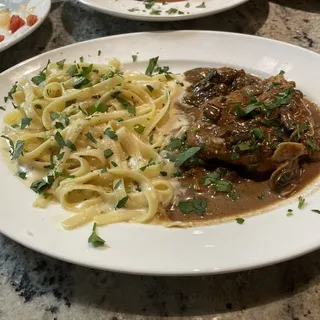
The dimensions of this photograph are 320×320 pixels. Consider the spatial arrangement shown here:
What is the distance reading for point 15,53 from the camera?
5242 mm

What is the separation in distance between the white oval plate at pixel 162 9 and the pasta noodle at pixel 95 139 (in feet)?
2.56

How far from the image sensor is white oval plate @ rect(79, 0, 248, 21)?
4.85m

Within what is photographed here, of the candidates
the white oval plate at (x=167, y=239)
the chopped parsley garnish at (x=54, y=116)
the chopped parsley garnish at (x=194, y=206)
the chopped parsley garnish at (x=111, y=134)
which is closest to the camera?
the white oval plate at (x=167, y=239)

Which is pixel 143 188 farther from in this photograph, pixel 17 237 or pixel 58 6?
pixel 58 6

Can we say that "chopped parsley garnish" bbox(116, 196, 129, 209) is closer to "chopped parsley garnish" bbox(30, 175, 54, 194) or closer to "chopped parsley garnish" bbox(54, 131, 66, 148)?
"chopped parsley garnish" bbox(30, 175, 54, 194)

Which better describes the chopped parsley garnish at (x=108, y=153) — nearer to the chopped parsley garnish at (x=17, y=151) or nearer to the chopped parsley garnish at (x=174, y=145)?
the chopped parsley garnish at (x=174, y=145)

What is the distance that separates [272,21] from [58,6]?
111 inches

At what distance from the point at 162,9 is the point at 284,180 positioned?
2.78 m

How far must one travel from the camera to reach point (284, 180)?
3230mm

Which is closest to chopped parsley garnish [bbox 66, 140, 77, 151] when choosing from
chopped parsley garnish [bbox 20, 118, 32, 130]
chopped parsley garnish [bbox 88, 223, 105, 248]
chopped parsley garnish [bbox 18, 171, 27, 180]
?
chopped parsley garnish [bbox 18, 171, 27, 180]

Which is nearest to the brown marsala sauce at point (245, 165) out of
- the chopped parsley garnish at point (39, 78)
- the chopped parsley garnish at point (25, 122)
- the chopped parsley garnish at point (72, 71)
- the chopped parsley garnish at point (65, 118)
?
the chopped parsley garnish at point (65, 118)

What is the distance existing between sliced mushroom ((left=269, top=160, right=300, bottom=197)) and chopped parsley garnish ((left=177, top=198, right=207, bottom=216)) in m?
0.52

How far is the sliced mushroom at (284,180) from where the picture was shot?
127 inches

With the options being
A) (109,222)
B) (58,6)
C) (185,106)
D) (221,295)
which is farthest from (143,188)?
(58,6)
